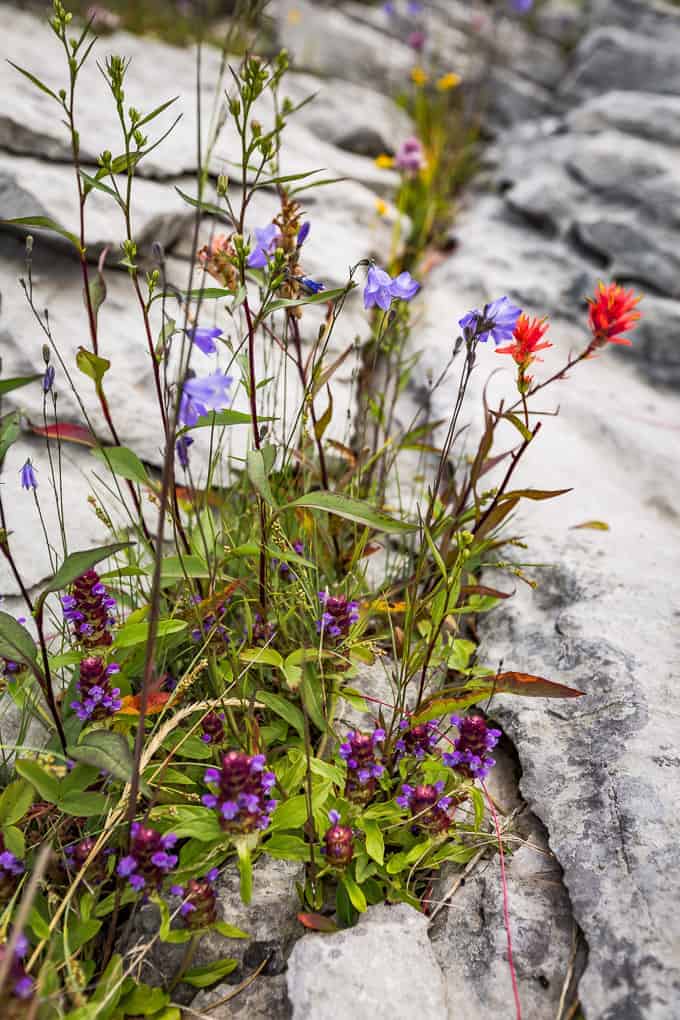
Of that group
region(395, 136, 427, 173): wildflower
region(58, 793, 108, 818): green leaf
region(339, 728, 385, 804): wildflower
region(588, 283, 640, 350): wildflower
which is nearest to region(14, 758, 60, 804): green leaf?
region(58, 793, 108, 818): green leaf

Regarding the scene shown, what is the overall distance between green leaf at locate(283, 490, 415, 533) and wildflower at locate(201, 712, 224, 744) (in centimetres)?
51

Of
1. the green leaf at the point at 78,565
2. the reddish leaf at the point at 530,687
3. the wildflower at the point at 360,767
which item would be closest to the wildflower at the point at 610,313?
the reddish leaf at the point at 530,687

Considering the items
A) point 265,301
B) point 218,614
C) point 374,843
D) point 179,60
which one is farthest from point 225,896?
point 179,60

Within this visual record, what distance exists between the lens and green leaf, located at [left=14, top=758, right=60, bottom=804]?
1346 millimetres

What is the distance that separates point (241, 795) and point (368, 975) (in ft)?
1.41

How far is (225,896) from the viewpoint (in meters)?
1.58

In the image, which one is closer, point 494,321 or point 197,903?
point 197,903

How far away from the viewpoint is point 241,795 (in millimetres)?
1405

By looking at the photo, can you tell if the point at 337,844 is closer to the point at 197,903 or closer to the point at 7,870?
the point at 197,903

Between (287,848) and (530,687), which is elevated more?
(530,687)

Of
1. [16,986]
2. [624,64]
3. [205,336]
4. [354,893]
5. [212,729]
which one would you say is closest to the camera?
[16,986]

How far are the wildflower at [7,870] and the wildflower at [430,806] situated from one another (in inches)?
32.0

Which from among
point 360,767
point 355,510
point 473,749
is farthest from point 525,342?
point 360,767

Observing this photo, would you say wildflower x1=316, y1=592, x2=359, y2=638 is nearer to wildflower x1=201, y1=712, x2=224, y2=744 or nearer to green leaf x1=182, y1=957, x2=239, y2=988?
wildflower x1=201, y1=712, x2=224, y2=744
